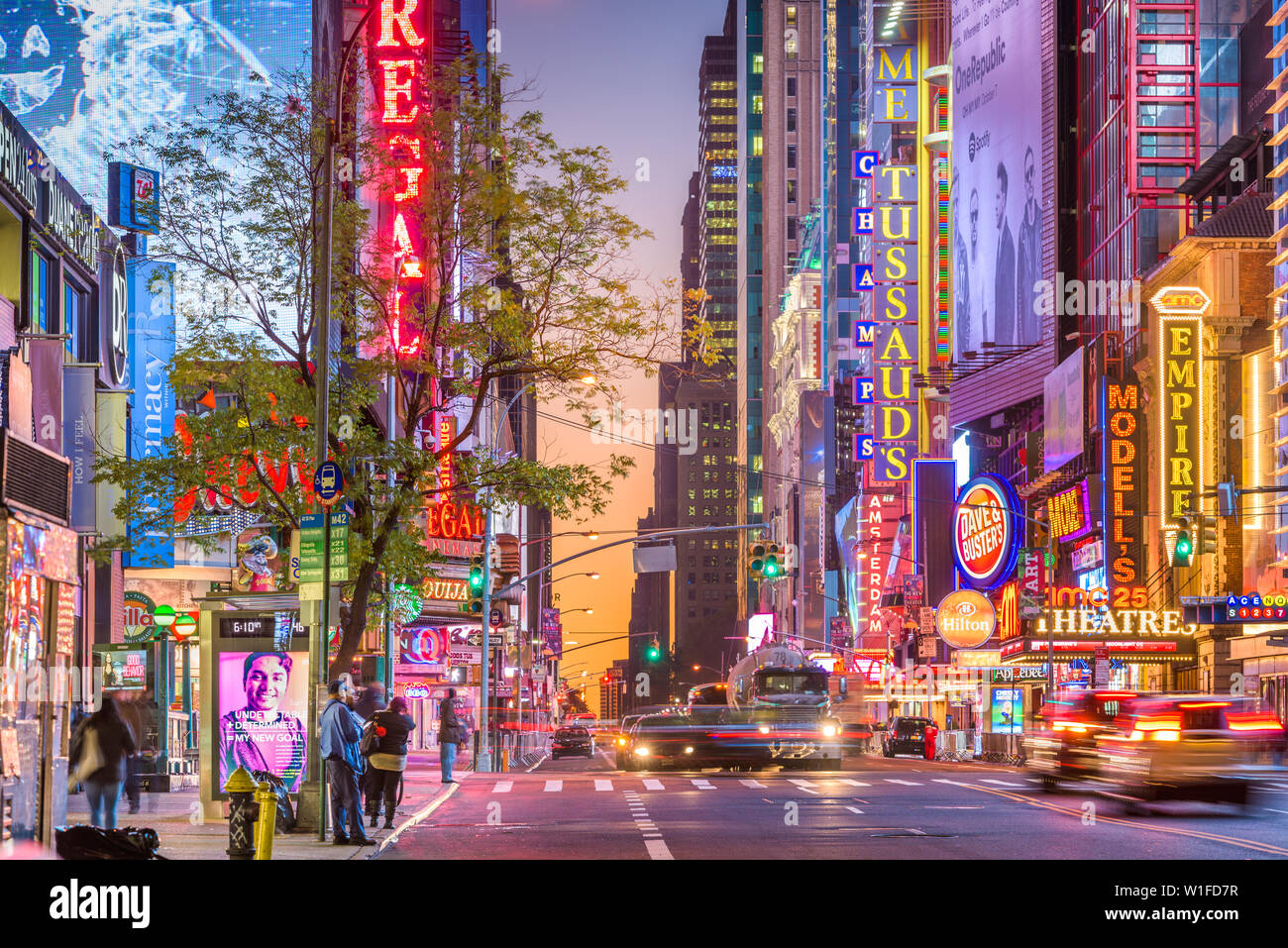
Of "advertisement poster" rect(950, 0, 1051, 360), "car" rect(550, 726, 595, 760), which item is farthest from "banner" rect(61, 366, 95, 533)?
"advertisement poster" rect(950, 0, 1051, 360)

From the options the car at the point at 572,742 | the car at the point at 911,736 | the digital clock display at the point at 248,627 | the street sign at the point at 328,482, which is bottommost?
the car at the point at 572,742

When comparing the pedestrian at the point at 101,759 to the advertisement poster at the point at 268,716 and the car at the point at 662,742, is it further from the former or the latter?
the car at the point at 662,742

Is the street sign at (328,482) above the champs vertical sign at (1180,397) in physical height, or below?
below

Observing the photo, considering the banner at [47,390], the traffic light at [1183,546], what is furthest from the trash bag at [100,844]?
the traffic light at [1183,546]

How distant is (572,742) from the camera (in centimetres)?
7100

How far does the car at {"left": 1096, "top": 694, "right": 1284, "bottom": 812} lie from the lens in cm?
2423

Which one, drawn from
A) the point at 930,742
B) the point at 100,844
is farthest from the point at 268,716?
the point at 930,742

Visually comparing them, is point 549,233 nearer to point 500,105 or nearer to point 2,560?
point 500,105

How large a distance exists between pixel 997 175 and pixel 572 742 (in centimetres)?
4037

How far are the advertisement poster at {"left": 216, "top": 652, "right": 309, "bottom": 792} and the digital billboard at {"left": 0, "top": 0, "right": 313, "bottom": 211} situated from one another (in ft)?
93.4

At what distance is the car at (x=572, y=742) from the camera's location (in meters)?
70.9

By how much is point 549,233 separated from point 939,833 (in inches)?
551

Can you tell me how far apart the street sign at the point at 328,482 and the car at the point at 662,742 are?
22850 mm

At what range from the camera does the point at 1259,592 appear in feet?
188
